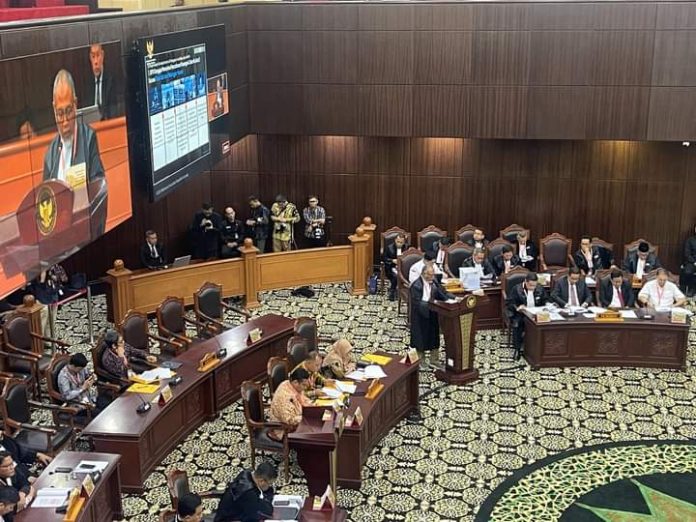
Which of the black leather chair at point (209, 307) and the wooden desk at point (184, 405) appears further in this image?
the black leather chair at point (209, 307)

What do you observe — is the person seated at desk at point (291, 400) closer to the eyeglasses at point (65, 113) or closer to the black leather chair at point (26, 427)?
the black leather chair at point (26, 427)

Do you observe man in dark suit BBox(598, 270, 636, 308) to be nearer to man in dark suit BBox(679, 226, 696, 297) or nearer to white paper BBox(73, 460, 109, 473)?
man in dark suit BBox(679, 226, 696, 297)

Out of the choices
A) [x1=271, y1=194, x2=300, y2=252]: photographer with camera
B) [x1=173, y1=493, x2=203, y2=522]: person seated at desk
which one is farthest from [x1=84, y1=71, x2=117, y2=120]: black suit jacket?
[x1=271, y1=194, x2=300, y2=252]: photographer with camera

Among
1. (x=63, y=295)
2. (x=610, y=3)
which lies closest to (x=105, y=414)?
(x=63, y=295)

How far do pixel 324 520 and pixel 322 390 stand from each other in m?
2.42

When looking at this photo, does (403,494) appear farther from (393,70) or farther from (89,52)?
(393,70)

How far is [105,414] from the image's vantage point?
8.70 meters

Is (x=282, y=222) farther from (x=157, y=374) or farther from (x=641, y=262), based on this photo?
(x=157, y=374)

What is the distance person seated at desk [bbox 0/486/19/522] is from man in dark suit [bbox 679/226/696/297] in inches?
434

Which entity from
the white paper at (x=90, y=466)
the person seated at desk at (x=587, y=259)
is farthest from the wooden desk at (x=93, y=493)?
the person seated at desk at (x=587, y=259)

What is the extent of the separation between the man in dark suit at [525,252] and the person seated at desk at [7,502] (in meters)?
9.14

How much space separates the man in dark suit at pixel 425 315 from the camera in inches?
443

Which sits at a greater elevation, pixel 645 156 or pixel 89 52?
pixel 89 52

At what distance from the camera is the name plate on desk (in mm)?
9945
